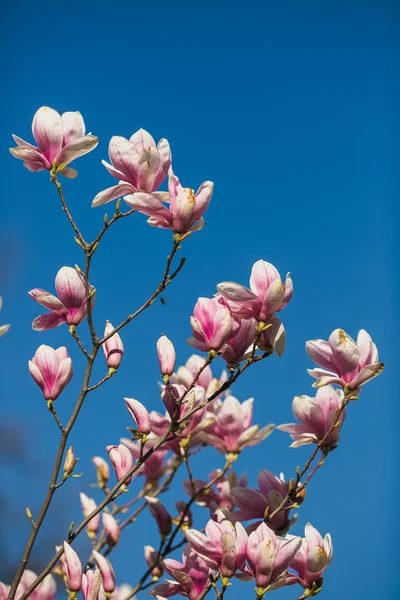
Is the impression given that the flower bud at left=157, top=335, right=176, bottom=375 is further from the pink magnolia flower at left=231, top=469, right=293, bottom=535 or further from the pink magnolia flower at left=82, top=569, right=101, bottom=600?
the pink magnolia flower at left=82, top=569, right=101, bottom=600

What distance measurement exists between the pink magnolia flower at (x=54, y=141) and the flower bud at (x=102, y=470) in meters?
1.17

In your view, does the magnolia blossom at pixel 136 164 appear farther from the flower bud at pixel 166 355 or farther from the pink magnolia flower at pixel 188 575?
the pink magnolia flower at pixel 188 575

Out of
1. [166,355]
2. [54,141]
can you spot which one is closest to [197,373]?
[166,355]

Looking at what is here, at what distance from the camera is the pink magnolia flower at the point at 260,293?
163cm

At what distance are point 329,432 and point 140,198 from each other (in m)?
0.73

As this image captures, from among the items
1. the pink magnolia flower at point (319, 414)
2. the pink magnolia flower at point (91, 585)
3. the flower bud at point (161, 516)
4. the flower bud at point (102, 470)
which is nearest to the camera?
the pink magnolia flower at point (91, 585)

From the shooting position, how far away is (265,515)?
173 cm

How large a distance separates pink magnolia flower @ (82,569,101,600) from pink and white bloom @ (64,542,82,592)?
12mm

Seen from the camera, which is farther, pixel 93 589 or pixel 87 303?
pixel 87 303

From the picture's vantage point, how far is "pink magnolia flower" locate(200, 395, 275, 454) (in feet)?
7.39

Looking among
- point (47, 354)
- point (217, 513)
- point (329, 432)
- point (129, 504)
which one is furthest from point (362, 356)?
point (129, 504)

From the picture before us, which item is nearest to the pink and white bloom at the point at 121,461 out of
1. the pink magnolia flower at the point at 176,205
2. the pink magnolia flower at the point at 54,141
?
the pink magnolia flower at the point at 176,205

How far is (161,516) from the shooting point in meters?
2.03

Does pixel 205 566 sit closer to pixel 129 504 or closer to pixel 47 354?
pixel 47 354
